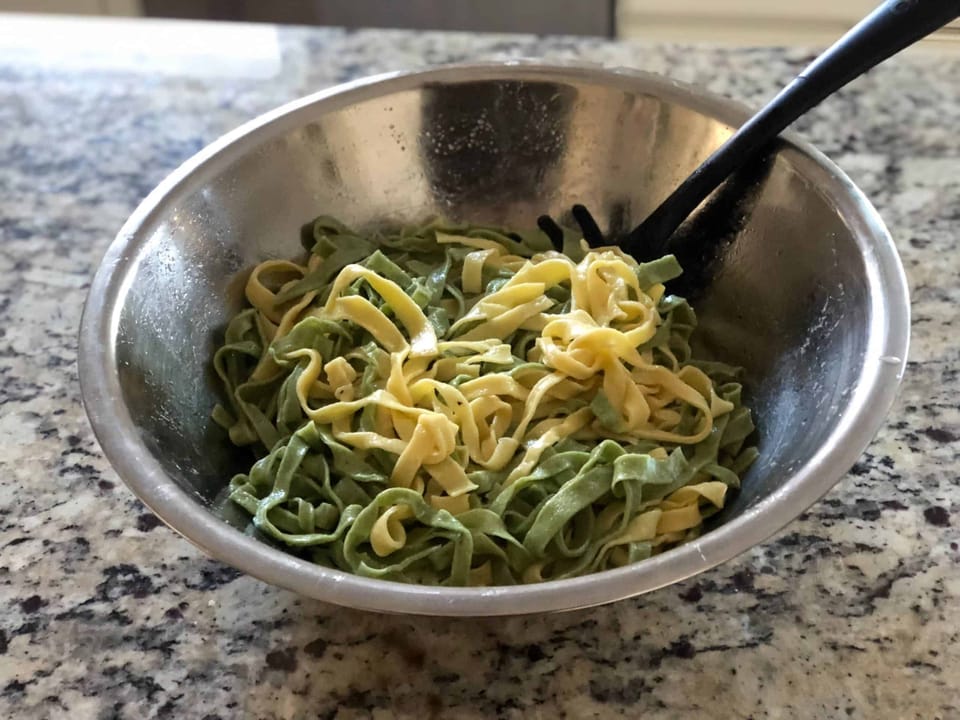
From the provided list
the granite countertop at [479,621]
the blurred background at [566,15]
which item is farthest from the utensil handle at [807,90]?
the blurred background at [566,15]

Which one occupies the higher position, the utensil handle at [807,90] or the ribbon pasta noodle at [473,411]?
the utensil handle at [807,90]

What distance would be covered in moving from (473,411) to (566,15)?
6.36ft

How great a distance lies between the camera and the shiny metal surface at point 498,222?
887 millimetres

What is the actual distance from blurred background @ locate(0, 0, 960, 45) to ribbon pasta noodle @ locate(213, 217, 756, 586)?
1521mm

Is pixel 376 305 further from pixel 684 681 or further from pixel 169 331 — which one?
pixel 684 681

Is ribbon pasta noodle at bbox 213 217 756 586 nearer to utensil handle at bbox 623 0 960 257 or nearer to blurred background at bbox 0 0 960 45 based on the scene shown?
utensil handle at bbox 623 0 960 257

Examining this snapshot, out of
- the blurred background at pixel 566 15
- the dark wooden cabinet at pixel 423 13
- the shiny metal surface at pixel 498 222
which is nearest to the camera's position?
the shiny metal surface at pixel 498 222

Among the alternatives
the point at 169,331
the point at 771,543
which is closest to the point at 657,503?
the point at 771,543

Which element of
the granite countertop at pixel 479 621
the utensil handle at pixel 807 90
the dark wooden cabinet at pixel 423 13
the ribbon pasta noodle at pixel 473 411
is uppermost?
the utensil handle at pixel 807 90

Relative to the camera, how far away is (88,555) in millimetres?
1144

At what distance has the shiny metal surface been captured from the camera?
887 mm

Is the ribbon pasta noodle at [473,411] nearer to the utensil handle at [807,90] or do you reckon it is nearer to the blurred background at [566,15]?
the utensil handle at [807,90]

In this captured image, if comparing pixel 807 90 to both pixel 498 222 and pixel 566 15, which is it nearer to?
pixel 498 222

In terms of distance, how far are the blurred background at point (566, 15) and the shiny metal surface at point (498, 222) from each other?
4.66 feet
